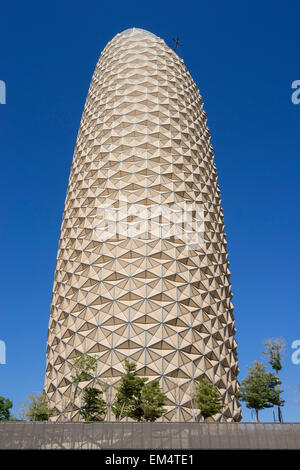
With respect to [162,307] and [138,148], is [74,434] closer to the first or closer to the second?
[162,307]

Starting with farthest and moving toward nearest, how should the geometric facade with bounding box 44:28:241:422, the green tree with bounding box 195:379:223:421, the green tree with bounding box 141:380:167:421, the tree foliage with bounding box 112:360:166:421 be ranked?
the geometric facade with bounding box 44:28:241:422 → the green tree with bounding box 195:379:223:421 → the tree foliage with bounding box 112:360:166:421 → the green tree with bounding box 141:380:167:421

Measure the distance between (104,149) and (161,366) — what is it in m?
20.8

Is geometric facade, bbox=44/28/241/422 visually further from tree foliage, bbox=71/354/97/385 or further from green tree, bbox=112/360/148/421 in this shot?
green tree, bbox=112/360/148/421

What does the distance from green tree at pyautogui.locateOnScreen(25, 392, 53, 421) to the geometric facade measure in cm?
135

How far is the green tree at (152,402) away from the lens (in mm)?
26703

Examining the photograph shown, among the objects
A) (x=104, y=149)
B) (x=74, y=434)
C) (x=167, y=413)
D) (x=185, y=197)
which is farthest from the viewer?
(x=104, y=149)

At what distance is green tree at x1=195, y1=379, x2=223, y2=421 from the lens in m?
28.0

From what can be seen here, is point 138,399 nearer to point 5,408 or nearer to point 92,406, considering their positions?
point 92,406

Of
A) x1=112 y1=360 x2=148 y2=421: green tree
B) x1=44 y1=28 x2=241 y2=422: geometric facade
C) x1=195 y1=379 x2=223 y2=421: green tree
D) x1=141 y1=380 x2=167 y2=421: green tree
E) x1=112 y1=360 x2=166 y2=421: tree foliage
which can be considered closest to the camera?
x1=141 y1=380 x2=167 y2=421: green tree

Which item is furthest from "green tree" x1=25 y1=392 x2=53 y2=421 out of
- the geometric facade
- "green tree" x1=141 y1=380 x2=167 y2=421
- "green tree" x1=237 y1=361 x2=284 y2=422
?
"green tree" x1=237 y1=361 x2=284 y2=422

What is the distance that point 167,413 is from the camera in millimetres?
29203

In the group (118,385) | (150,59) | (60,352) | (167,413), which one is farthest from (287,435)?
(150,59)

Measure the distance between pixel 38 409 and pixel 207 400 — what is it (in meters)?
11.7

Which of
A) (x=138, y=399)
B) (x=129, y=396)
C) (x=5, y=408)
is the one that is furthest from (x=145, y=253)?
(x=5, y=408)
